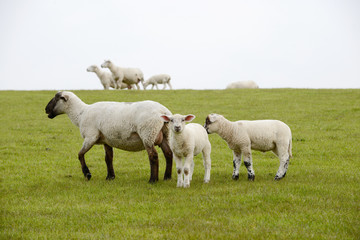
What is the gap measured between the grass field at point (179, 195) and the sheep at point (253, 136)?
1.63ft

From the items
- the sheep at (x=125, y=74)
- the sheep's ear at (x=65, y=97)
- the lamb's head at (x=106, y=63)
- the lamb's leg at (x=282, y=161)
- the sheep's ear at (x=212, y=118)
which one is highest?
the lamb's head at (x=106, y=63)

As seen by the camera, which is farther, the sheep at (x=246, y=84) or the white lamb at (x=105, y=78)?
the sheep at (x=246, y=84)

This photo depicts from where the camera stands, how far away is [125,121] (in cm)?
1041

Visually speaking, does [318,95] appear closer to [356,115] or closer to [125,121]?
[356,115]

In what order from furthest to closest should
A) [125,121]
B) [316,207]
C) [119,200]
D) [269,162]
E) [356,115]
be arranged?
1. [356,115]
2. [269,162]
3. [125,121]
4. [119,200]
5. [316,207]

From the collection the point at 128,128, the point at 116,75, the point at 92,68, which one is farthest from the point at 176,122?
the point at 92,68

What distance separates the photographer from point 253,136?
10062 mm

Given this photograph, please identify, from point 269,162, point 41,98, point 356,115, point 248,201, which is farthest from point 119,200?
point 41,98

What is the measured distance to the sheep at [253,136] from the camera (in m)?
9.97

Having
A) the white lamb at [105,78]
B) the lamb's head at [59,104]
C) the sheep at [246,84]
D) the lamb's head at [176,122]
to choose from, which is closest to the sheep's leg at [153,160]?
the lamb's head at [176,122]

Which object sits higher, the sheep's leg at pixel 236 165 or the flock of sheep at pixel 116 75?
the flock of sheep at pixel 116 75

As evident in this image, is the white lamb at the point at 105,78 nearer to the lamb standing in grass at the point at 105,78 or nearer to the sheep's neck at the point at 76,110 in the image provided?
the lamb standing in grass at the point at 105,78

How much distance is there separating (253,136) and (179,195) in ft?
8.64

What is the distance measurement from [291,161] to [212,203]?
604cm
